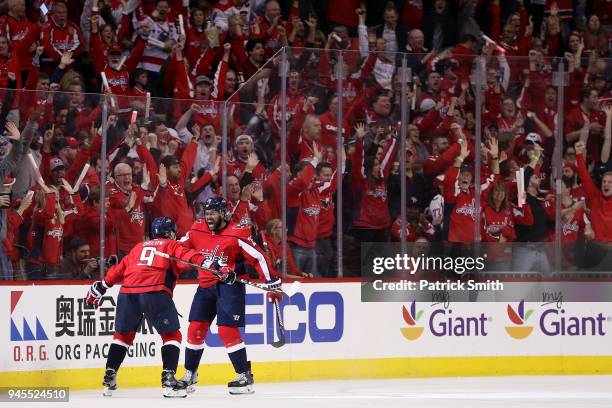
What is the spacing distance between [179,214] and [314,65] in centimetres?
167

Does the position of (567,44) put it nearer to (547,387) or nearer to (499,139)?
(499,139)

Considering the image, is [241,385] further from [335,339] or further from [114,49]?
[114,49]

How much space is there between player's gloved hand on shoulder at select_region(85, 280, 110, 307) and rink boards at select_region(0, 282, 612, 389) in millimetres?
538

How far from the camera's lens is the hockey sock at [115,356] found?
8.82 metres

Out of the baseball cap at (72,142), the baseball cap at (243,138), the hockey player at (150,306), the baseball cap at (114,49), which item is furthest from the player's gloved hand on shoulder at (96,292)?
the baseball cap at (114,49)

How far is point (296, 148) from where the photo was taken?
1030cm

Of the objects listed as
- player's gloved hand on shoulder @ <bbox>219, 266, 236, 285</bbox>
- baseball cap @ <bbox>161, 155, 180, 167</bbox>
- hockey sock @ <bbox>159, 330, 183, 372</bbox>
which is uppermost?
baseball cap @ <bbox>161, 155, 180, 167</bbox>

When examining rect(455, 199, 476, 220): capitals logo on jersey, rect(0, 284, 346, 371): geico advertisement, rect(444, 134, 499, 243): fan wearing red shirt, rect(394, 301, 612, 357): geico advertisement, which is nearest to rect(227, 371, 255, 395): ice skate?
rect(0, 284, 346, 371): geico advertisement

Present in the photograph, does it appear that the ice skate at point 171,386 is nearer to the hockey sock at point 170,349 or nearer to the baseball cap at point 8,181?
the hockey sock at point 170,349

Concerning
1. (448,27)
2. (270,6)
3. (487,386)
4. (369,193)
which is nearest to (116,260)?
(369,193)

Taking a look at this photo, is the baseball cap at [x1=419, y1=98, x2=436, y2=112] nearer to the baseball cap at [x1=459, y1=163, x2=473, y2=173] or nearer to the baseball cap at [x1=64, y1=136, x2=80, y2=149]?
the baseball cap at [x1=459, y1=163, x2=473, y2=173]

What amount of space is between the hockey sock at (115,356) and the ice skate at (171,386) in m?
0.32

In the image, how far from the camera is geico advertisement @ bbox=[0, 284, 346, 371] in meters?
9.16

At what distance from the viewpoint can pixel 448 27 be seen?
13.5 metres
